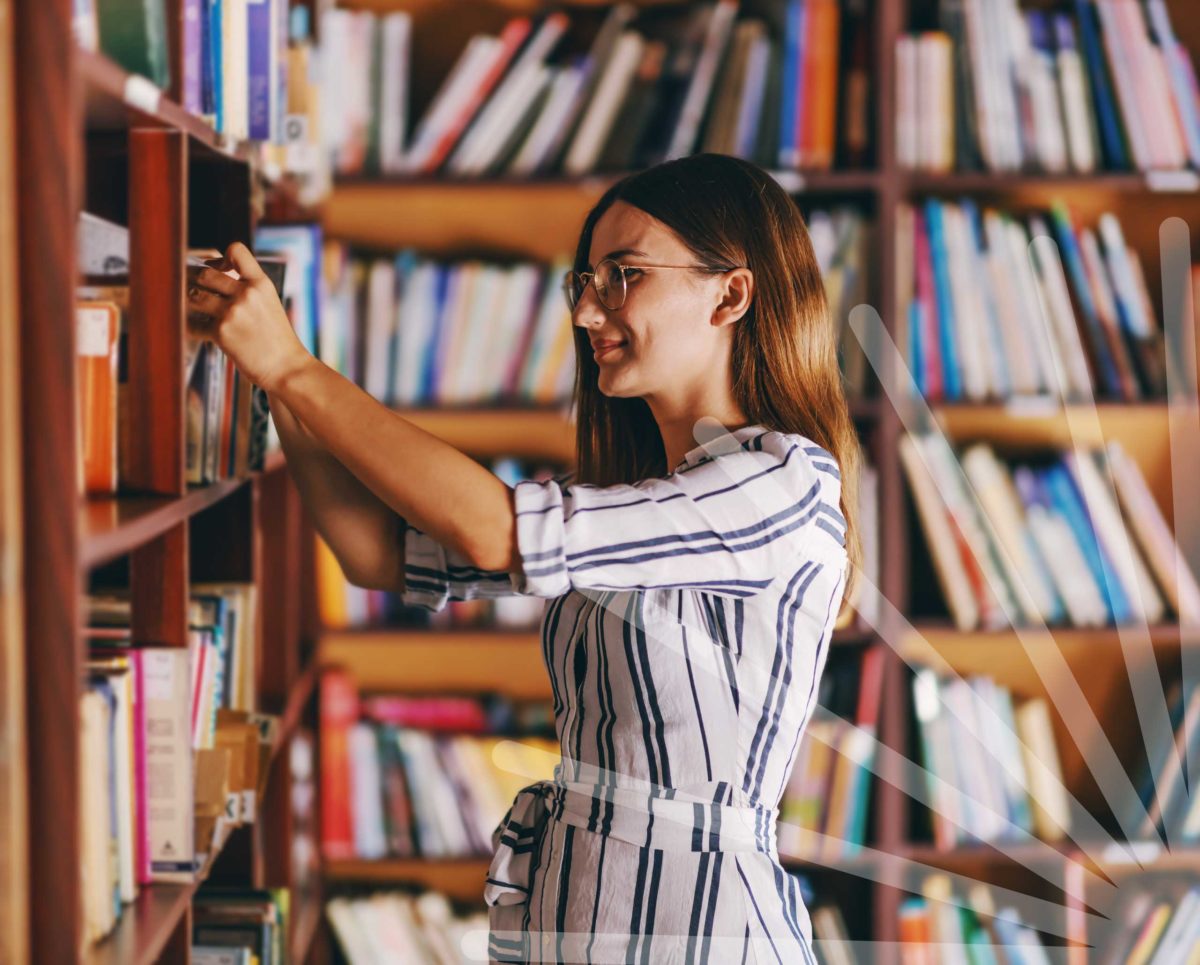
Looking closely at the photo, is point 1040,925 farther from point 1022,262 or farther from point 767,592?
point 767,592

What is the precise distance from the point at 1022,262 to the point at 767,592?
4.25 feet

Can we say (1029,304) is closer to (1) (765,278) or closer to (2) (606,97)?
(2) (606,97)

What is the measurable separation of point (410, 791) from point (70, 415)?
1.55 meters

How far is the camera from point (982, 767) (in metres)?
2.14

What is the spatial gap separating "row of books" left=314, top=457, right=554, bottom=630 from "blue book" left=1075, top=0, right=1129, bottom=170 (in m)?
1.22

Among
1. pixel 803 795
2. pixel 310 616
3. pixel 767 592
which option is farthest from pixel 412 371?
pixel 767 592

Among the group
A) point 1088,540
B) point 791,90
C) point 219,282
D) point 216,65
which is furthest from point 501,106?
point 1088,540

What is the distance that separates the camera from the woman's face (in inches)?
43.9

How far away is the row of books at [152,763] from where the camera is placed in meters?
0.93

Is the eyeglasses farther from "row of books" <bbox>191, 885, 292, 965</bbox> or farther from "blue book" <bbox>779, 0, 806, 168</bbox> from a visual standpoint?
"blue book" <bbox>779, 0, 806, 168</bbox>

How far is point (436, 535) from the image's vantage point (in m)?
0.94

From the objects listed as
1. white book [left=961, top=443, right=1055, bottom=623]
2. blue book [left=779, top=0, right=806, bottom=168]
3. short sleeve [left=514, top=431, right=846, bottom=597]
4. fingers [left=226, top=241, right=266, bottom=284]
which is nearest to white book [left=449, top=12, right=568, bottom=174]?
blue book [left=779, top=0, right=806, bottom=168]

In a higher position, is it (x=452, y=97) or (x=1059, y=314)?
(x=452, y=97)

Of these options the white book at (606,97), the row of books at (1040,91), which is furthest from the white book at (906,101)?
the white book at (606,97)
